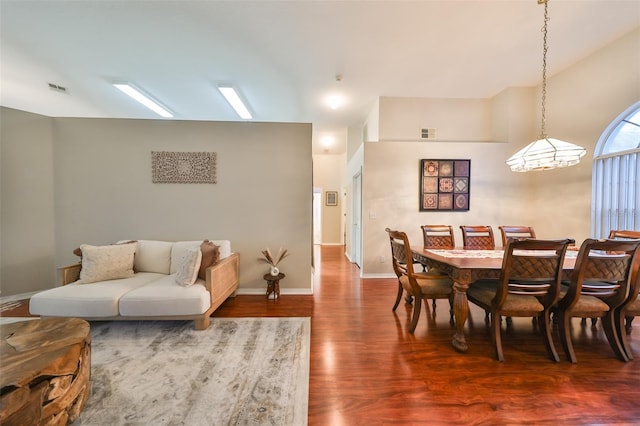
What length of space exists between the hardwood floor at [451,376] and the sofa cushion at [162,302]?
0.57m

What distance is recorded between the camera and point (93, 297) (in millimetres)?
2182

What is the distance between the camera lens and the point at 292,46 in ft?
9.80

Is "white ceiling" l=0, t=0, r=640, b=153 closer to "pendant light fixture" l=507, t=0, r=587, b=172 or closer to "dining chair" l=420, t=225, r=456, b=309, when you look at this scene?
"pendant light fixture" l=507, t=0, r=587, b=172

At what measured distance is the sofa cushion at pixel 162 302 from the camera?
2.20 m

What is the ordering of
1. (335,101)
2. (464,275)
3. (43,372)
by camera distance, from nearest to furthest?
1. (43,372)
2. (464,275)
3. (335,101)

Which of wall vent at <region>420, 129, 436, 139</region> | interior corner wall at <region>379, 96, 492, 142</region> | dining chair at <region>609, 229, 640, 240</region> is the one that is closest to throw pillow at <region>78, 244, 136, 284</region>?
interior corner wall at <region>379, 96, 492, 142</region>

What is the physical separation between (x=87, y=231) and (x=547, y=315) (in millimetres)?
5455

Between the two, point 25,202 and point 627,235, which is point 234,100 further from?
point 627,235

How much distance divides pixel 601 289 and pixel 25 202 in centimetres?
654

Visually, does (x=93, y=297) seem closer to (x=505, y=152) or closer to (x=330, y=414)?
(x=330, y=414)

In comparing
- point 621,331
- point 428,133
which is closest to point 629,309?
point 621,331

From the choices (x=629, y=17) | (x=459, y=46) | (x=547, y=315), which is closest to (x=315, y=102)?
(x=459, y=46)

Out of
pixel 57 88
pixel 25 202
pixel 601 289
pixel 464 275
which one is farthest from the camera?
pixel 57 88

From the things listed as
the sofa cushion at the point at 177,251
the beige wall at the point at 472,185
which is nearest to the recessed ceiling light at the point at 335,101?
the beige wall at the point at 472,185
